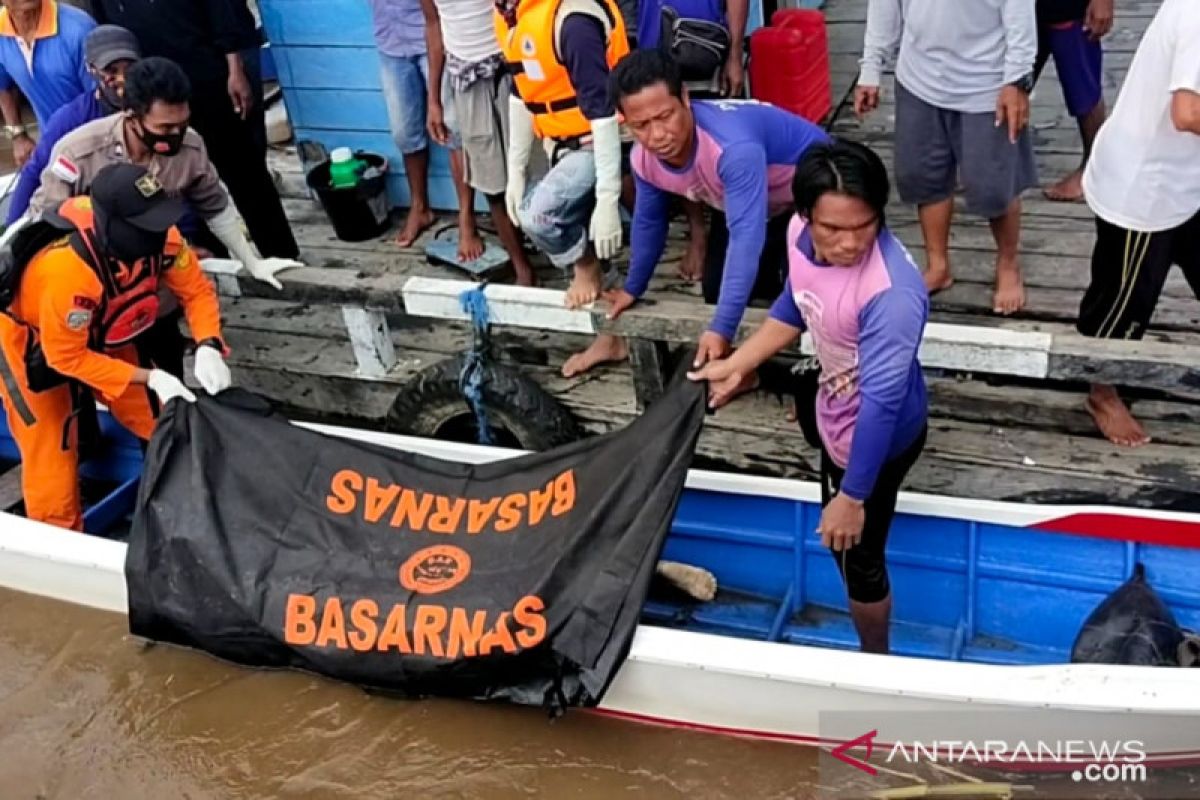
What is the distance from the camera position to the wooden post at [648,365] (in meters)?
4.26

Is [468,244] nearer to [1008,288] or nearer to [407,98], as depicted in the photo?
[407,98]

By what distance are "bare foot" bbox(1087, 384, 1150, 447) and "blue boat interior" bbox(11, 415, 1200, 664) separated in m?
0.55

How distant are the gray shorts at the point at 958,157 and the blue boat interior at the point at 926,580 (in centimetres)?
130

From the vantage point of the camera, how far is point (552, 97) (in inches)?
163

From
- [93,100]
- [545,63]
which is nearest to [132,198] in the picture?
[93,100]

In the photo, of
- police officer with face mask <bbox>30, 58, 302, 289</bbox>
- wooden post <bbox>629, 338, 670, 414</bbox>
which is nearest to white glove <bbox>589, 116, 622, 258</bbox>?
wooden post <bbox>629, 338, 670, 414</bbox>

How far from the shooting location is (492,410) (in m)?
4.61

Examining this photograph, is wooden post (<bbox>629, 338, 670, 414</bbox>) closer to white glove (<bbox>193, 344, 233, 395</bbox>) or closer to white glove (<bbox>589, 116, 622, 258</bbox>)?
white glove (<bbox>589, 116, 622, 258</bbox>)

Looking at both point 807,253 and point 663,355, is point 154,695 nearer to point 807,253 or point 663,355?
point 663,355

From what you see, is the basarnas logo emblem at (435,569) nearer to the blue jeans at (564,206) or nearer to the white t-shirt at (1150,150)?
the blue jeans at (564,206)

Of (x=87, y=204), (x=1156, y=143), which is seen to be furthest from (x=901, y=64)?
(x=87, y=204)

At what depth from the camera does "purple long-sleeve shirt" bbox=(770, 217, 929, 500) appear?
2.91 m

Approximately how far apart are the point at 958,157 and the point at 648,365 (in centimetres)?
140

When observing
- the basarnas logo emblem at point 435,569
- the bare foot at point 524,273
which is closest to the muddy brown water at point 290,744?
the basarnas logo emblem at point 435,569
